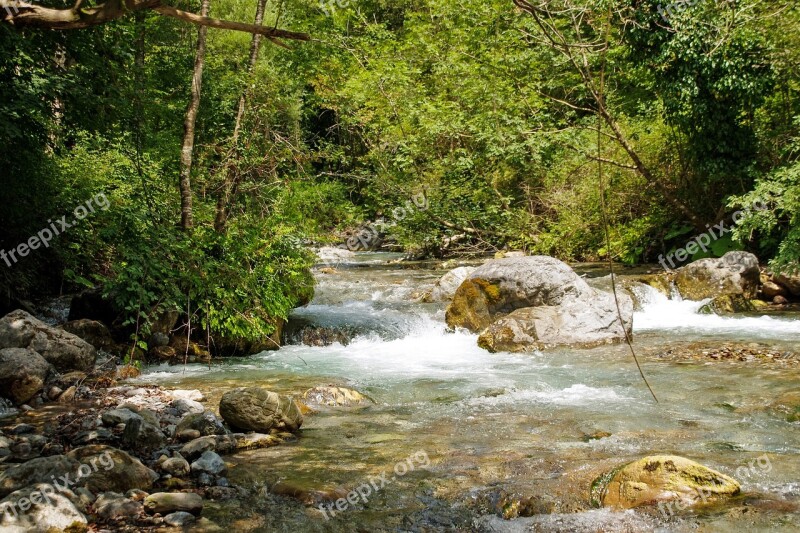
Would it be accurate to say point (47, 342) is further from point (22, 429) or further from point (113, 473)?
point (113, 473)

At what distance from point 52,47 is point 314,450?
5201mm

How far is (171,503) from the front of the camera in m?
3.83

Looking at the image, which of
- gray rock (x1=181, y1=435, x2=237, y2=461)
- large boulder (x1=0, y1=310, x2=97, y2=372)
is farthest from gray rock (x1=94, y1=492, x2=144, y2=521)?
large boulder (x1=0, y1=310, x2=97, y2=372)

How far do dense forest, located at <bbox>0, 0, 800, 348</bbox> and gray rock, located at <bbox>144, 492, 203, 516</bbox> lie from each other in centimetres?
278

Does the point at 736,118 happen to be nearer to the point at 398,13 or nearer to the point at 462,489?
the point at 462,489

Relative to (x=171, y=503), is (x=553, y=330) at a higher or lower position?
higher

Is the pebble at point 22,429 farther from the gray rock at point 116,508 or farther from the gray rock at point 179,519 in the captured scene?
the gray rock at point 179,519

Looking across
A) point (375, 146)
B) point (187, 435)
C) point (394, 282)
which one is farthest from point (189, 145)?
point (375, 146)

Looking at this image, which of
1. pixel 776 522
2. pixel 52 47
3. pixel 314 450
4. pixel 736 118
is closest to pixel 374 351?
pixel 314 450

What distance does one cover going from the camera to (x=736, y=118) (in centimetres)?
1427

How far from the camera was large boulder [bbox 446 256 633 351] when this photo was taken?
10000 millimetres

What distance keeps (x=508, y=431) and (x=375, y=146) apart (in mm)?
14749

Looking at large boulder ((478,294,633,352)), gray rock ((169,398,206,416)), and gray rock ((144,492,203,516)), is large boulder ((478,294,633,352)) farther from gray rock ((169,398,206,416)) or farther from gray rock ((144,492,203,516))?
gray rock ((144,492,203,516))

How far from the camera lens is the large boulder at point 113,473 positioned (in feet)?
13.3
